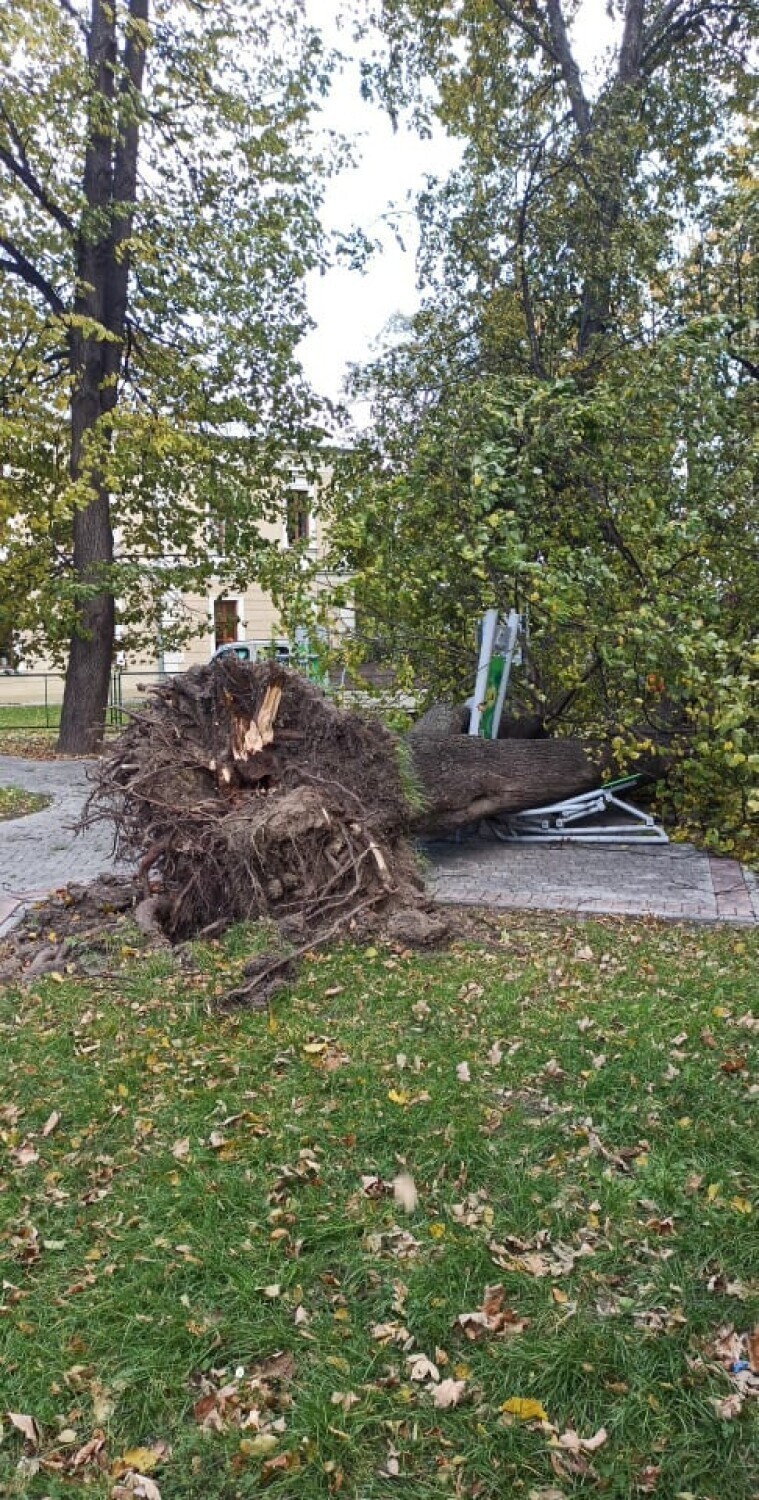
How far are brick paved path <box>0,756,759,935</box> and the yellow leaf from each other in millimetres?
4142

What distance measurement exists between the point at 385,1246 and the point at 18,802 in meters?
8.98

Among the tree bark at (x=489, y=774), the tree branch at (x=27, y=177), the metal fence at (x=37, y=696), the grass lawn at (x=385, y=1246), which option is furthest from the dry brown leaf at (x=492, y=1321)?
the metal fence at (x=37, y=696)

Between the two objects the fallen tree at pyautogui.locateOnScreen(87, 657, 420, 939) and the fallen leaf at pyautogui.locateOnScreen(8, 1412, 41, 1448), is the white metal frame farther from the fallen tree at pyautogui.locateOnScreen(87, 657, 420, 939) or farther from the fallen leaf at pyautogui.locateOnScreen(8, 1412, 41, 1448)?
the fallen leaf at pyautogui.locateOnScreen(8, 1412, 41, 1448)

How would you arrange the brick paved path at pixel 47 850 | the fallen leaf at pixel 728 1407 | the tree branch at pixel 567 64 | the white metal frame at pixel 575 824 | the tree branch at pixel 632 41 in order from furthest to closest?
the tree branch at pixel 567 64 < the tree branch at pixel 632 41 < the white metal frame at pixel 575 824 < the brick paved path at pixel 47 850 < the fallen leaf at pixel 728 1407

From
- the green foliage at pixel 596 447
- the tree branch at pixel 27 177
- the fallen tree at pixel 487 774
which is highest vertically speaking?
the tree branch at pixel 27 177

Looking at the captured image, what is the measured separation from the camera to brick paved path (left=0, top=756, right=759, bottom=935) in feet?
21.6

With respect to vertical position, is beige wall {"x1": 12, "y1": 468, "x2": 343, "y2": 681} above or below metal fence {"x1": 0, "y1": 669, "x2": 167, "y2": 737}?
above

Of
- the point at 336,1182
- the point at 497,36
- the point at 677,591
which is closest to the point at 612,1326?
the point at 336,1182

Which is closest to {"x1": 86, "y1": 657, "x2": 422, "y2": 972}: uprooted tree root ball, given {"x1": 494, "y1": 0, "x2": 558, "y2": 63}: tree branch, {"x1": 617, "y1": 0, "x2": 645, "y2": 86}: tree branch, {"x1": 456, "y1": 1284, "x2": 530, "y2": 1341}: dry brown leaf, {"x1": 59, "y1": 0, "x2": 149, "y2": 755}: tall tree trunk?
{"x1": 456, "y1": 1284, "x2": 530, "y2": 1341}: dry brown leaf

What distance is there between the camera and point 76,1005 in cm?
494

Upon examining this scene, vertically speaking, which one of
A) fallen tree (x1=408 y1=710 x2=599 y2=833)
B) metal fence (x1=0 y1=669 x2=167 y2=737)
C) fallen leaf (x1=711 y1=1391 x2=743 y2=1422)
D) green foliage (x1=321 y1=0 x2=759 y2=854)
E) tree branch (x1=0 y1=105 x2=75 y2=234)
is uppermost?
tree branch (x1=0 y1=105 x2=75 y2=234)

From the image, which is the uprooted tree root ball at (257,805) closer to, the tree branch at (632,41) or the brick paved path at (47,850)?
the brick paved path at (47,850)

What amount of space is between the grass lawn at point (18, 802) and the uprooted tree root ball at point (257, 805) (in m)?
4.02

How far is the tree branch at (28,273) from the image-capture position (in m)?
14.7
